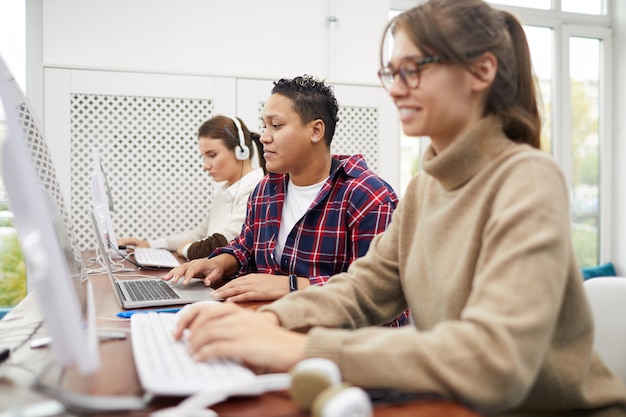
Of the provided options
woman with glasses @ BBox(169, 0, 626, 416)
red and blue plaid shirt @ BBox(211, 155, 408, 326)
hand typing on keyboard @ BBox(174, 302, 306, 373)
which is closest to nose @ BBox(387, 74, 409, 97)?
woman with glasses @ BBox(169, 0, 626, 416)

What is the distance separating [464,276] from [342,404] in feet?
1.24

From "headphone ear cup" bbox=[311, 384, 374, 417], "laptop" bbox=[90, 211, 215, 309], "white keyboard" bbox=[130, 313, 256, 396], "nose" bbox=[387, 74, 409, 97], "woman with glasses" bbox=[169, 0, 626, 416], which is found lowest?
"laptop" bbox=[90, 211, 215, 309]

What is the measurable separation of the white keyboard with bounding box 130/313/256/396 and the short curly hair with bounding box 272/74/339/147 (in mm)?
1073

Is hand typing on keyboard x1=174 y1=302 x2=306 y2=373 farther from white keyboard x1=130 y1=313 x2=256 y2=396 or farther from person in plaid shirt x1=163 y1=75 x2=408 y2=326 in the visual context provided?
person in plaid shirt x1=163 y1=75 x2=408 y2=326

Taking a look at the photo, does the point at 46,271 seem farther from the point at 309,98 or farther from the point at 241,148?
the point at 241,148

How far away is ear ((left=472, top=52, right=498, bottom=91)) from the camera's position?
0.87 metres

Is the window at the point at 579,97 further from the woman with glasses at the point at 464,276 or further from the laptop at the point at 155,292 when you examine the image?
the woman with glasses at the point at 464,276

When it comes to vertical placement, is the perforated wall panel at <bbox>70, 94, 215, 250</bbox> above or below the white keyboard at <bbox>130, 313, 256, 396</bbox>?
above

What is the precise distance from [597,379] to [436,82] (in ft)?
1.74

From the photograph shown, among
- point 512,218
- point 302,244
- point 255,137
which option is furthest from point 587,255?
point 512,218

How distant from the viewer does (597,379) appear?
902 millimetres

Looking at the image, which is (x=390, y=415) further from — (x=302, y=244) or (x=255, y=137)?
(x=255, y=137)

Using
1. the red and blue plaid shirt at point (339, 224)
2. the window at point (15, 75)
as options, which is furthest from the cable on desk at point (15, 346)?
the window at point (15, 75)

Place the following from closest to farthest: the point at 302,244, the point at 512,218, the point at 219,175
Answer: the point at 512,218, the point at 302,244, the point at 219,175
